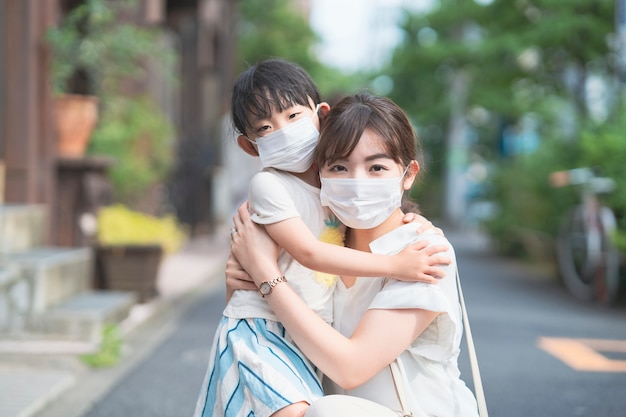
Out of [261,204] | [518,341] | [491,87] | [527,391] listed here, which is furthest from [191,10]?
[261,204]

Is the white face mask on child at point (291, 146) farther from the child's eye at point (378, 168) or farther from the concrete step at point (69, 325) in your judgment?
the concrete step at point (69, 325)

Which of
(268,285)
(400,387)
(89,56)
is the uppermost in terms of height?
(89,56)

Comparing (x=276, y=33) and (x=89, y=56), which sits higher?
(x=276, y=33)

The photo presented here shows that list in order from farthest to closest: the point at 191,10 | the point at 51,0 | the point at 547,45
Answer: the point at 191,10
the point at 547,45
the point at 51,0

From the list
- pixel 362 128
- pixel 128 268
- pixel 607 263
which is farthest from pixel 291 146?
pixel 607 263

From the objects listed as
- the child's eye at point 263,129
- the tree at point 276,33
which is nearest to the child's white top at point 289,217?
the child's eye at point 263,129

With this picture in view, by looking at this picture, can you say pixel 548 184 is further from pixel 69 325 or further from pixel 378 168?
pixel 378 168

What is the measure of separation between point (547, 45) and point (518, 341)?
8121mm

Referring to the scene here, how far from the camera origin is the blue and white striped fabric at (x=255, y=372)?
2029 millimetres

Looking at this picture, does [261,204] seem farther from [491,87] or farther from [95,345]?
[491,87]

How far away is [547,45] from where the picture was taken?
13.2 meters

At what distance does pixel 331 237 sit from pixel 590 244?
6.52m

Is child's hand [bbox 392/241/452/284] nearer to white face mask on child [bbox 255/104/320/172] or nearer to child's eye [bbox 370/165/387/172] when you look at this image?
child's eye [bbox 370/165/387/172]

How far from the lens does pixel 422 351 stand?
213cm
